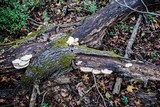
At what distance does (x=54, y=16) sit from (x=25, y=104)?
298cm

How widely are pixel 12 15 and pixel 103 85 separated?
3.01 m

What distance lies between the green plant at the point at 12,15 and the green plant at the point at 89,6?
168 centimetres

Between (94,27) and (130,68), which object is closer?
(130,68)

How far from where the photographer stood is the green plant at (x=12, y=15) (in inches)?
220

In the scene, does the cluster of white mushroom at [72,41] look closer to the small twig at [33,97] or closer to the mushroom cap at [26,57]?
the mushroom cap at [26,57]

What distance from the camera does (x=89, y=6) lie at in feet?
21.1

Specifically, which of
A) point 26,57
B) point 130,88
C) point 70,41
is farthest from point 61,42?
point 130,88

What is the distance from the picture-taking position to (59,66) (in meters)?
4.04

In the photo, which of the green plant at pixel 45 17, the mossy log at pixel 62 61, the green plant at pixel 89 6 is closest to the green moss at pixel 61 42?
the mossy log at pixel 62 61

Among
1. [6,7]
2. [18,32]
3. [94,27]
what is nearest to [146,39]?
[94,27]

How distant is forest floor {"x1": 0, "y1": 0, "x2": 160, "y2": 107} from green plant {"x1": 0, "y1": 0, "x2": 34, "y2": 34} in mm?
206

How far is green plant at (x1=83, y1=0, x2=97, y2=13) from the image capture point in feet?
20.1

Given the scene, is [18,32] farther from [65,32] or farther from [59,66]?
[59,66]

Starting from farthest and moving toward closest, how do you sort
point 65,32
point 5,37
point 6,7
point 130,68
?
point 6,7 → point 5,37 → point 65,32 → point 130,68
